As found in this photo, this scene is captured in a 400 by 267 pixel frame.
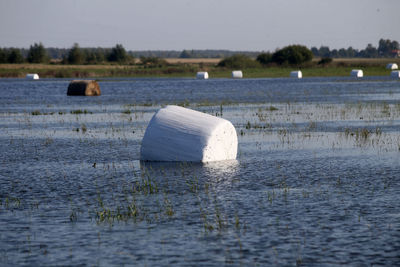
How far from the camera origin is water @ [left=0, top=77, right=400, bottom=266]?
1136cm

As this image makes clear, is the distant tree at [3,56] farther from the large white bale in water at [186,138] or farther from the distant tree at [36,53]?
the large white bale in water at [186,138]

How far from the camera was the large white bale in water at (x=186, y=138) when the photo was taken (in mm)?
20406

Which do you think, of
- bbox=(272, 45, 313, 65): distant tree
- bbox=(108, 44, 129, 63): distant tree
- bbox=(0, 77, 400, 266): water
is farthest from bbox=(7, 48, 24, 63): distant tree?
bbox=(0, 77, 400, 266): water

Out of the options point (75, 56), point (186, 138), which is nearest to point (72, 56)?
point (75, 56)

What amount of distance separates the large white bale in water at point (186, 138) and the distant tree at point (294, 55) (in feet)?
434

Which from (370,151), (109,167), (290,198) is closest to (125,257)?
(290,198)

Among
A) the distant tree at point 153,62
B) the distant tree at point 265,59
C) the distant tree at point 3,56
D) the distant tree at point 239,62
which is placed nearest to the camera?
the distant tree at point 239,62

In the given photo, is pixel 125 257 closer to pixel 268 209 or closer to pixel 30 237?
pixel 30 237

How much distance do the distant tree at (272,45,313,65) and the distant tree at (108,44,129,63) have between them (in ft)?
151

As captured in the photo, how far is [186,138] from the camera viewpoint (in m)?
20.5

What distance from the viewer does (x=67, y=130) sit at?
31.9 meters

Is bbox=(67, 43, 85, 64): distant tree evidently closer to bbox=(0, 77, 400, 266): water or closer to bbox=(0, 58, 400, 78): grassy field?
bbox=(0, 58, 400, 78): grassy field

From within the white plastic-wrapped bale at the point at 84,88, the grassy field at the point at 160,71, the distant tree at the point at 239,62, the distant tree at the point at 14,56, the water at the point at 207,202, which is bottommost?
the water at the point at 207,202

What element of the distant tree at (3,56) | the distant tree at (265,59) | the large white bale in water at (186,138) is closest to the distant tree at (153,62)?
the distant tree at (265,59)
